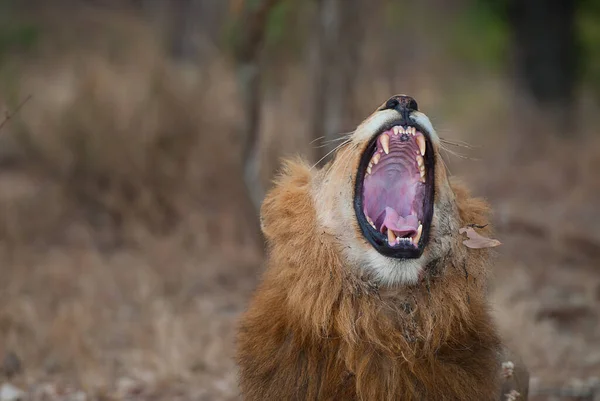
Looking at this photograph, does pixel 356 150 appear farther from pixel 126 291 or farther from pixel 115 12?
pixel 115 12

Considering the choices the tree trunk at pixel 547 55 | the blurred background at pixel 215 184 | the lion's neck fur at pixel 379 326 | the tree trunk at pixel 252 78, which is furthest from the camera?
the tree trunk at pixel 547 55

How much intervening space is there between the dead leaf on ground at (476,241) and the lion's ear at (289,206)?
0.55 meters

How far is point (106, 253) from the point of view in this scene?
7.80 meters

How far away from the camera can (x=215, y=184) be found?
8.56 metres

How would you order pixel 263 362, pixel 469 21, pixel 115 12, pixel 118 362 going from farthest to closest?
pixel 115 12, pixel 469 21, pixel 118 362, pixel 263 362

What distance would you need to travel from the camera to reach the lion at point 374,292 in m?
3.10

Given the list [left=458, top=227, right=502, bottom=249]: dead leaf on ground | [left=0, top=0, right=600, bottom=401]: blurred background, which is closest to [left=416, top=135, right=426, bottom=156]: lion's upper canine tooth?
[left=458, top=227, right=502, bottom=249]: dead leaf on ground

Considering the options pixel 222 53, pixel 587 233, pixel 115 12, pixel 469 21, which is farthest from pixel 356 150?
pixel 115 12

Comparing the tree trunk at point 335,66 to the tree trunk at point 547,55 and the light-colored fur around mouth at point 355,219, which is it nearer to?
the light-colored fur around mouth at point 355,219

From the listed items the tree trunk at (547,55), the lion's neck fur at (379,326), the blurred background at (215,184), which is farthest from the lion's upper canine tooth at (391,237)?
the tree trunk at (547,55)

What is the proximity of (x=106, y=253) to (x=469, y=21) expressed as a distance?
8.53 meters

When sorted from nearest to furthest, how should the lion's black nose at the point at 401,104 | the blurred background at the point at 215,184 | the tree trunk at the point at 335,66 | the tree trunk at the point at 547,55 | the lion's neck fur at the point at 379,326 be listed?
1. the lion's neck fur at the point at 379,326
2. the lion's black nose at the point at 401,104
3. the blurred background at the point at 215,184
4. the tree trunk at the point at 335,66
5. the tree trunk at the point at 547,55

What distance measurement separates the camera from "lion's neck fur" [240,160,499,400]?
310 cm

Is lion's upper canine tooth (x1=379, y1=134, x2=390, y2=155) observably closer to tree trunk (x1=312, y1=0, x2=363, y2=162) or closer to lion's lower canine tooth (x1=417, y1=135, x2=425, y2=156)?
lion's lower canine tooth (x1=417, y1=135, x2=425, y2=156)
